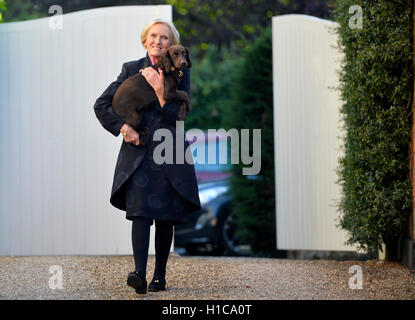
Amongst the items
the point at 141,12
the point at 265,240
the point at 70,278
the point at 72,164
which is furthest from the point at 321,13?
the point at 70,278

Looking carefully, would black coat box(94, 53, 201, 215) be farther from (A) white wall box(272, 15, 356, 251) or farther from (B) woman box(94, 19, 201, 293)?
(A) white wall box(272, 15, 356, 251)

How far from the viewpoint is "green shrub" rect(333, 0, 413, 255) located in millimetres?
5996

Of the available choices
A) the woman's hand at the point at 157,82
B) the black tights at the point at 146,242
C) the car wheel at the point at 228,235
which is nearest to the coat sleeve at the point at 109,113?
the woman's hand at the point at 157,82

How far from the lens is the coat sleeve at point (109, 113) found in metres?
4.93

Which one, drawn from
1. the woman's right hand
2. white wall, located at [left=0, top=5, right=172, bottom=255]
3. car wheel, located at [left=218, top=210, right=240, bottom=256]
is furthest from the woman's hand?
car wheel, located at [left=218, top=210, right=240, bottom=256]

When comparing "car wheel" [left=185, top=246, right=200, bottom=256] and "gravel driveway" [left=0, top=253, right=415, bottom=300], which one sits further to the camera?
"car wheel" [left=185, top=246, right=200, bottom=256]

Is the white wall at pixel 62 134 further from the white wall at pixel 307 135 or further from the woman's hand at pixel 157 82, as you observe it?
the woman's hand at pixel 157 82

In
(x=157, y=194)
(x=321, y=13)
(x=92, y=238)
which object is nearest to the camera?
(x=157, y=194)

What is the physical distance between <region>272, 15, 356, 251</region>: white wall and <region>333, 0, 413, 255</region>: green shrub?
1.00 m

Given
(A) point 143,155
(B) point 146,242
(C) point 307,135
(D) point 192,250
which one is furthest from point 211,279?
(D) point 192,250

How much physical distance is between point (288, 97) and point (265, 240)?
7.08 ft

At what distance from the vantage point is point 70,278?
19.0 ft
